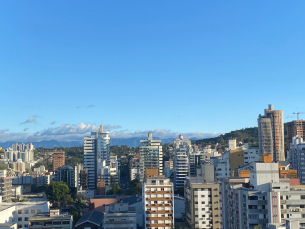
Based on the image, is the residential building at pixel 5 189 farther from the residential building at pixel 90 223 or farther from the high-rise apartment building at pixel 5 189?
the residential building at pixel 90 223

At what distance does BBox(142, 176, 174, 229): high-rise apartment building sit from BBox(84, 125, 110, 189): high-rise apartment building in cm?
4994

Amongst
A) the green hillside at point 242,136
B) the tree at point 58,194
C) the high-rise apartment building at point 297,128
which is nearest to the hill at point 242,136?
the green hillside at point 242,136

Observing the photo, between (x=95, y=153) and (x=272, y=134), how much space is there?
1765 inches

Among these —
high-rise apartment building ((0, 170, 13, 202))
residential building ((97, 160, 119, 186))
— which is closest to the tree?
high-rise apartment building ((0, 170, 13, 202))

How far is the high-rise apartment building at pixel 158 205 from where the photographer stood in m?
38.4

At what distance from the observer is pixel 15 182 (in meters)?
87.9

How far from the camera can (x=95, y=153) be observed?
311 feet

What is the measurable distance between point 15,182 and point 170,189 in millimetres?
60991

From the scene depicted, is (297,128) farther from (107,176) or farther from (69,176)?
(69,176)

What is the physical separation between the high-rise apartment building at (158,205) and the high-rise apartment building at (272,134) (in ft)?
130

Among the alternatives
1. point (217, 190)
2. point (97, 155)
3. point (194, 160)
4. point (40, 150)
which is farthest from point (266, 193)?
point (40, 150)

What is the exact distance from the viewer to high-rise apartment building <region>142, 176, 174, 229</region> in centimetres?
3838

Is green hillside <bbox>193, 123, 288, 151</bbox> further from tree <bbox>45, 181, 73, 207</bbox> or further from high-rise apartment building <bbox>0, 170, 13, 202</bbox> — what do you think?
high-rise apartment building <bbox>0, 170, 13, 202</bbox>

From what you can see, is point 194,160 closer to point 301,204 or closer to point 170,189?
point 170,189
